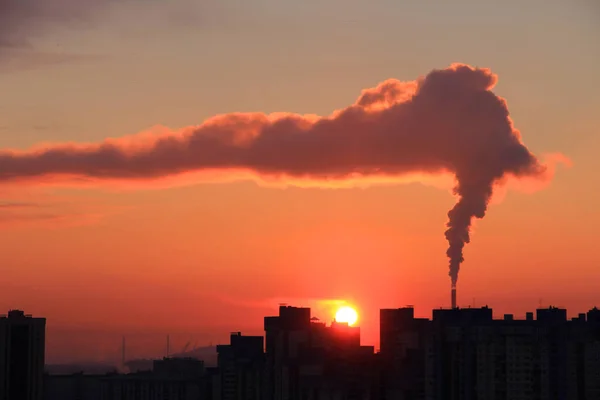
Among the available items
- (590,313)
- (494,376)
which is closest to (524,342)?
(494,376)

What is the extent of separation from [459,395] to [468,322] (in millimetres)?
18125

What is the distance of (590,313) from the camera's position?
652 feet

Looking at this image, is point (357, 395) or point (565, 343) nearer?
point (565, 343)

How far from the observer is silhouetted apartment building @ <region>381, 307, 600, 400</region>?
170000 millimetres

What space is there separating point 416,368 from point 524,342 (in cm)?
2324

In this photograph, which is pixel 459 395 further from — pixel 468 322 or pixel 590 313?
pixel 590 313

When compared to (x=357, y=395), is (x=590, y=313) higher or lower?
higher

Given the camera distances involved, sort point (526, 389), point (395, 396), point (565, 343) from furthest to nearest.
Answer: point (395, 396) → point (565, 343) → point (526, 389)

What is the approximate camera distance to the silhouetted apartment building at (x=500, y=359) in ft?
558

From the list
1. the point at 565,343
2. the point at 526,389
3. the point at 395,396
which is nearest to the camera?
the point at 526,389

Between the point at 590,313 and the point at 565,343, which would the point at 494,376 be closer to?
the point at 565,343

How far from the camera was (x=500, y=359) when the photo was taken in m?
172

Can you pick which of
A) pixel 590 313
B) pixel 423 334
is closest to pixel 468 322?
pixel 423 334

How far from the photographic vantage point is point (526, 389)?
168 metres
